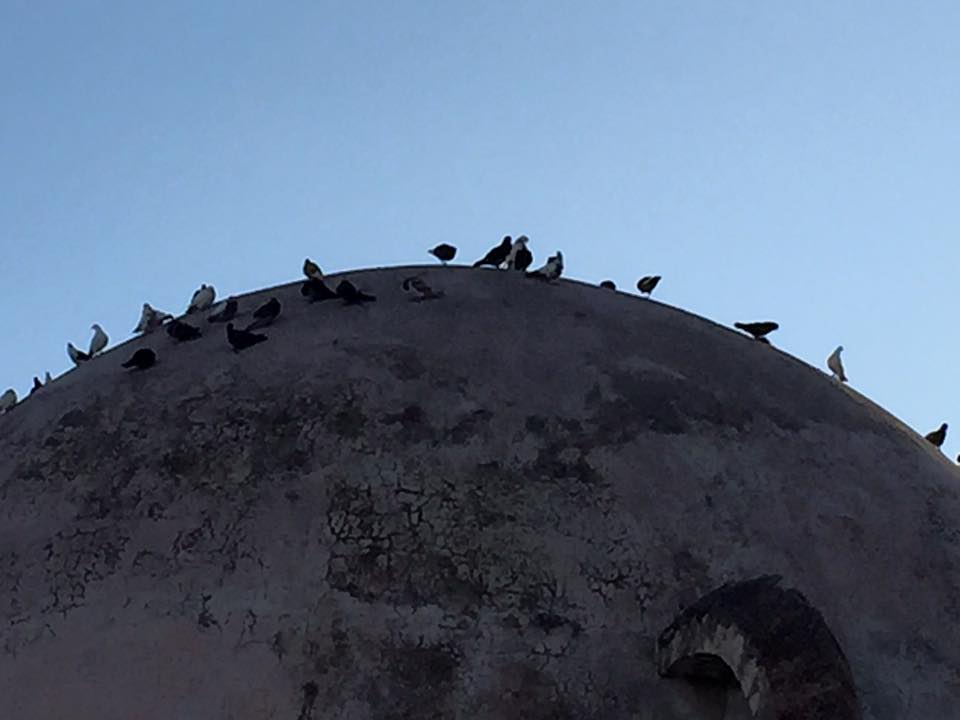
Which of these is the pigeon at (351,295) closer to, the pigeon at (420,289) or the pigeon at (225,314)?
the pigeon at (420,289)

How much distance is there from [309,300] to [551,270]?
54.4 inches

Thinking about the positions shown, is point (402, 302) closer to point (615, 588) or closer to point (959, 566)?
point (615, 588)

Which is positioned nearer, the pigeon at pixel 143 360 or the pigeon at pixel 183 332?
the pigeon at pixel 143 360

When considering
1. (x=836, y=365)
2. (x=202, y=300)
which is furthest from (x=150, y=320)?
(x=836, y=365)

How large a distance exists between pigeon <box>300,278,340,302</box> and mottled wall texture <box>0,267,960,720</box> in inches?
9.6

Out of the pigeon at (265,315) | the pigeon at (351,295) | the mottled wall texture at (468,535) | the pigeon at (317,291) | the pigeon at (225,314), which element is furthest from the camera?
the pigeon at (225,314)

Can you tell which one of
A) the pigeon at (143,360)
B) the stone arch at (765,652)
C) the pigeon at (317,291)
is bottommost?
the stone arch at (765,652)

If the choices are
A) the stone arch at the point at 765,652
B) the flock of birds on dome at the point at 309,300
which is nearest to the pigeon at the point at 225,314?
the flock of birds on dome at the point at 309,300

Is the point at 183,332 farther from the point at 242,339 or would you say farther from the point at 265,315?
the point at 242,339

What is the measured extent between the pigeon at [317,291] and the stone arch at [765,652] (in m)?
2.89

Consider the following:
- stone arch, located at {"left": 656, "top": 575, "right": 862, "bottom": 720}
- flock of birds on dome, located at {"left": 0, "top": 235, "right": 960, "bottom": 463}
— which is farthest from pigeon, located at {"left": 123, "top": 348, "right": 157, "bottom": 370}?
stone arch, located at {"left": 656, "top": 575, "right": 862, "bottom": 720}

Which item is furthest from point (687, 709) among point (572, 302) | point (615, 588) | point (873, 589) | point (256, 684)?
Result: point (572, 302)

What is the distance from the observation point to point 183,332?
302 inches

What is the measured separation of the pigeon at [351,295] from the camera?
7.58 metres
